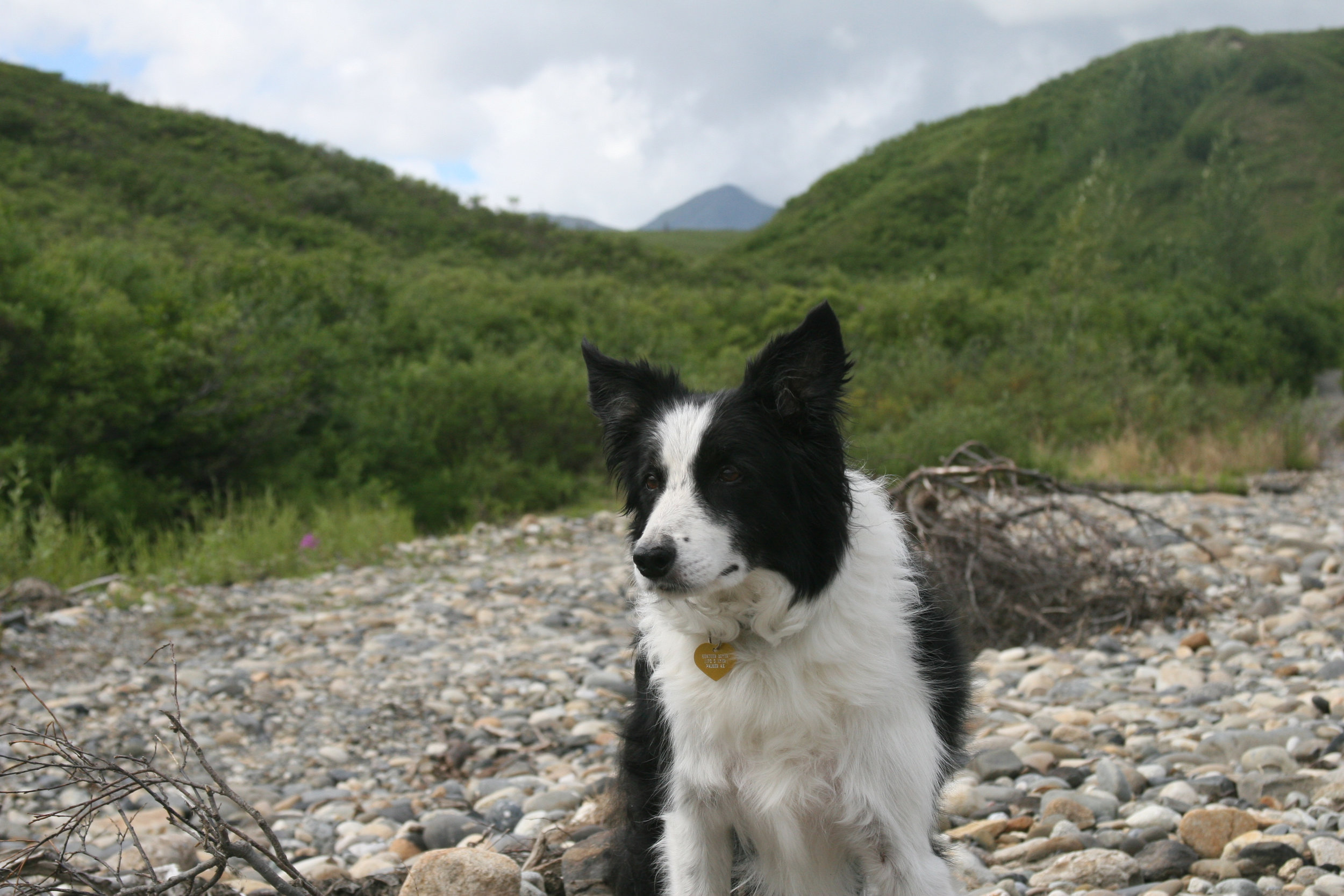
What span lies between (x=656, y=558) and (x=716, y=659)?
360 mm

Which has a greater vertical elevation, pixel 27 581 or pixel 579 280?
pixel 579 280

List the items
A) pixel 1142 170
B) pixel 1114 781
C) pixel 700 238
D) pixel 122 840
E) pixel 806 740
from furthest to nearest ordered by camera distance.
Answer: pixel 700 238, pixel 1142 170, pixel 1114 781, pixel 806 740, pixel 122 840

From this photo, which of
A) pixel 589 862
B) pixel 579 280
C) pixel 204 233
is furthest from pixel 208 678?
pixel 204 233

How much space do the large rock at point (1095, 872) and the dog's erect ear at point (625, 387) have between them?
206cm

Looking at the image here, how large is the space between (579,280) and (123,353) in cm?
1713

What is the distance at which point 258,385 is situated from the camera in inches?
411

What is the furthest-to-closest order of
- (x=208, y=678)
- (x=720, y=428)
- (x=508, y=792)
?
1. (x=208, y=678)
2. (x=508, y=792)
3. (x=720, y=428)

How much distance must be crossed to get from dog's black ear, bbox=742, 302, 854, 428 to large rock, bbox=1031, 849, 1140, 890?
1794 millimetres

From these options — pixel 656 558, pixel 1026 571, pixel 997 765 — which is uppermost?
pixel 656 558

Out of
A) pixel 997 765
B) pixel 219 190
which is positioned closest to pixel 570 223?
pixel 219 190

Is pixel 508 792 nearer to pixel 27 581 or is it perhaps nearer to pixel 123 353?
pixel 27 581

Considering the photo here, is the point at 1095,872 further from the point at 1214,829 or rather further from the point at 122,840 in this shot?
the point at 122,840

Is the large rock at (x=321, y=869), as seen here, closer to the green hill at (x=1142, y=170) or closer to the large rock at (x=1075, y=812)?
the large rock at (x=1075, y=812)

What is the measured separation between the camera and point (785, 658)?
8.14 feet
